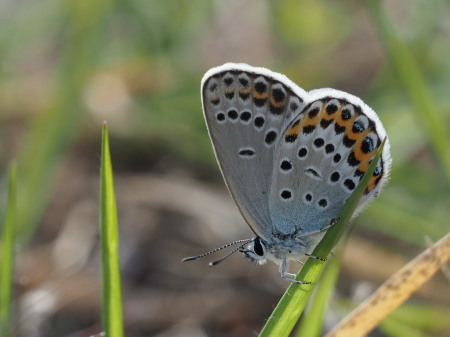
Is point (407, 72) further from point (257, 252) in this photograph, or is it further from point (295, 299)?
point (295, 299)

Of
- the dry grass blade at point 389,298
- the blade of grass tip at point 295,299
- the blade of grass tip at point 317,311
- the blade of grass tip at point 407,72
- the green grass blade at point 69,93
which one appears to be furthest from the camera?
the green grass blade at point 69,93

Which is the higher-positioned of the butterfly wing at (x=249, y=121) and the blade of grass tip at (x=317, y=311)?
the butterfly wing at (x=249, y=121)

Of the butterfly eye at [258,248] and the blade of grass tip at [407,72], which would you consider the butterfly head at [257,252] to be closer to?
the butterfly eye at [258,248]

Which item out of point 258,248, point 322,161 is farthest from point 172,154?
point 322,161

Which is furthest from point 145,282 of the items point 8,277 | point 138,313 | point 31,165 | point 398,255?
Answer: point 8,277

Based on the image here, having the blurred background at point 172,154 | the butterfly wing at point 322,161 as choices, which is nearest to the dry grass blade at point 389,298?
the butterfly wing at point 322,161

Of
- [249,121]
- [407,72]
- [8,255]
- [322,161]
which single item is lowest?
[8,255]

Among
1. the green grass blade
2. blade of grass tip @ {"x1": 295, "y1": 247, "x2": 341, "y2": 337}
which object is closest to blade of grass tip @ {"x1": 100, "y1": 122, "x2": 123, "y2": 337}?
blade of grass tip @ {"x1": 295, "y1": 247, "x2": 341, "y2": 337}
